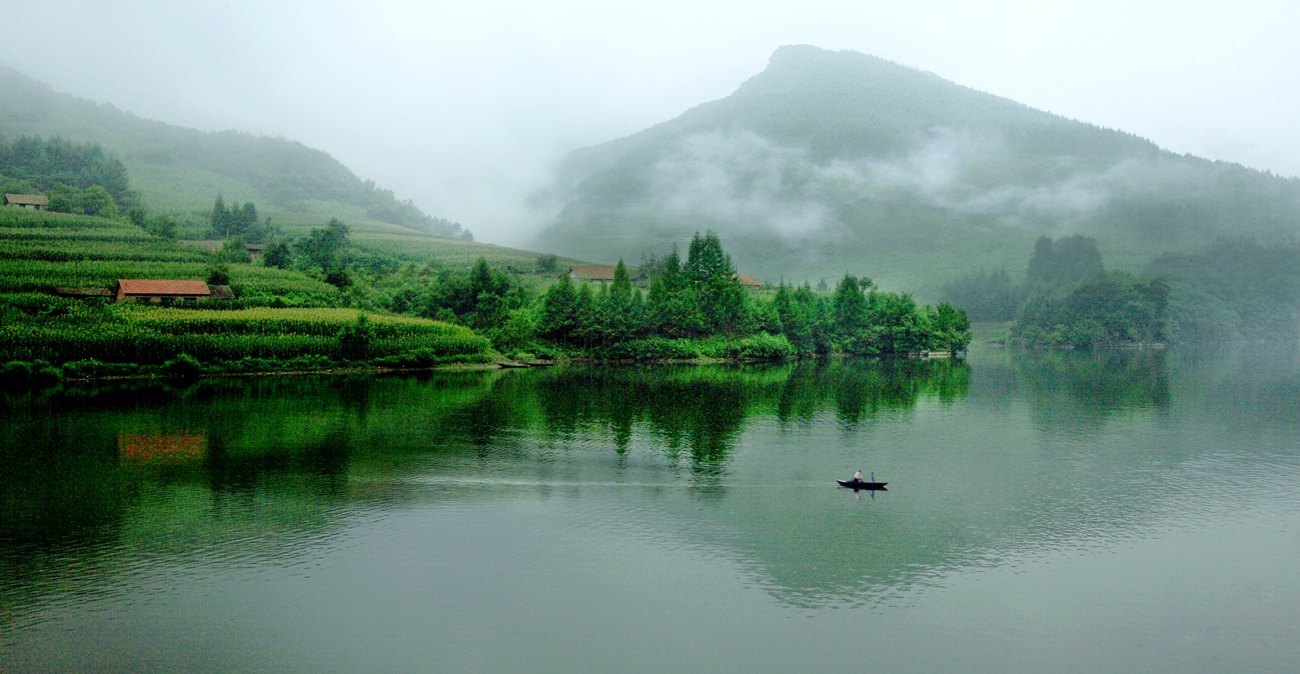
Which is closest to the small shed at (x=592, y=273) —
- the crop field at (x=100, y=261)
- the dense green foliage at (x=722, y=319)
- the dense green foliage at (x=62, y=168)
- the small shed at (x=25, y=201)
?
the dense green foliage at (x=722, y=319)

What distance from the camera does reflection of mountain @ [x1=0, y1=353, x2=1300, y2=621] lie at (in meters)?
25.4

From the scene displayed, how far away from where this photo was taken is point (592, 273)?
13838cm

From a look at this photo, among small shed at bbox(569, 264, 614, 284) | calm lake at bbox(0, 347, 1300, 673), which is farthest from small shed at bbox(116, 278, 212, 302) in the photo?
small shed at bbox(569, 264, 614, 284)

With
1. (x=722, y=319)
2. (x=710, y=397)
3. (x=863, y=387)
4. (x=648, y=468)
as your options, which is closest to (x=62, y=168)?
(x=722, y=319)

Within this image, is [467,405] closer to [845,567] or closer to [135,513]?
[135,513]

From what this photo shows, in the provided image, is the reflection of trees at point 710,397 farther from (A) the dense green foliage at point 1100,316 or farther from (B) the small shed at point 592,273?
(A) the dense green foliage at point 1100,316

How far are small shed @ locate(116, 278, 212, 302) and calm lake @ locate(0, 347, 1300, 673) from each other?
2772 cm

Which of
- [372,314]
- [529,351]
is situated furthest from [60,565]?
[529,351]

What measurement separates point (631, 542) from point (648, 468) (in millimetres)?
10113

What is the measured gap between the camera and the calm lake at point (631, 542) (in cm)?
1917

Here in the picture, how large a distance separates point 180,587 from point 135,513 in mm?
7856

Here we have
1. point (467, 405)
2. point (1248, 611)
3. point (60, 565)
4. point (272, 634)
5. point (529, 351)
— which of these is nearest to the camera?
point (272, 634)

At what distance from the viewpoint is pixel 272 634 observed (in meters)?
19.4

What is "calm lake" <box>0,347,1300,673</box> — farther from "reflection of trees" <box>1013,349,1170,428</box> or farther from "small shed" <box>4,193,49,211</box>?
"small shed" <box>4,193,49,211</box>
